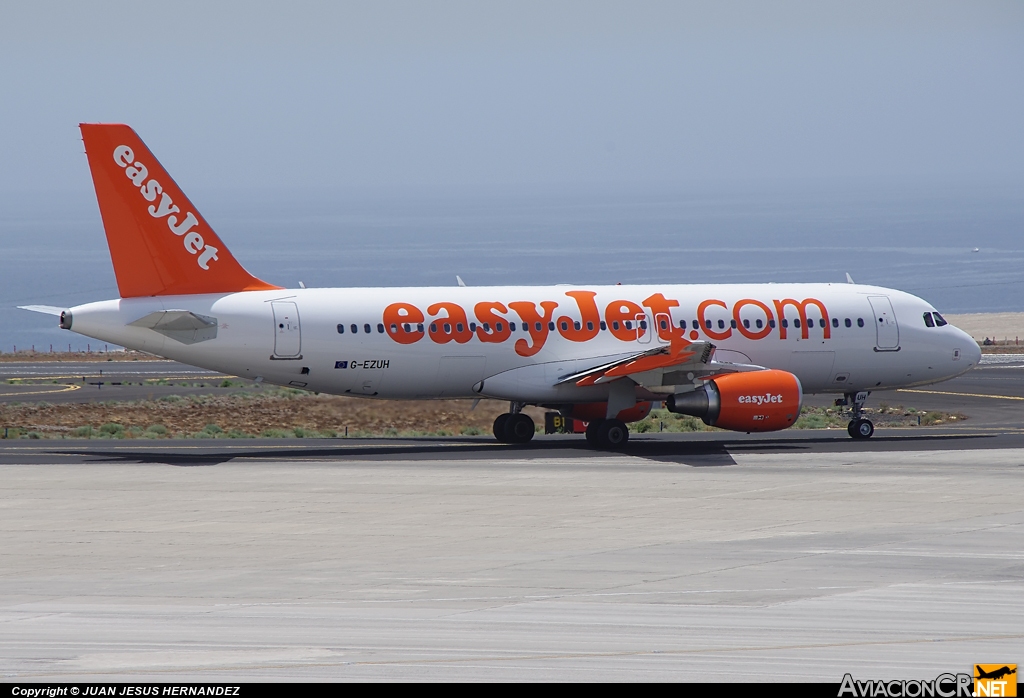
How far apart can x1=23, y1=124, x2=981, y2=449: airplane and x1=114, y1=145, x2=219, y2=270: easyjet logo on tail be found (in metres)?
0.04

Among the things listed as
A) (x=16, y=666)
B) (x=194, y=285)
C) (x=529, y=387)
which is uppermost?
(x=194, y=285)

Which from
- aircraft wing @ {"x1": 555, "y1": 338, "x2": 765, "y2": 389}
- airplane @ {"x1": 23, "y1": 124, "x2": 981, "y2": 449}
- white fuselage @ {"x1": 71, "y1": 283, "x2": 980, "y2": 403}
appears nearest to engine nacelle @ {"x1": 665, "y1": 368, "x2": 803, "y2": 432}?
airplane @ {"x1": 23, "y1": 124, "x2": 981, "y2": 449}

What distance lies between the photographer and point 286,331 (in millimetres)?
37625

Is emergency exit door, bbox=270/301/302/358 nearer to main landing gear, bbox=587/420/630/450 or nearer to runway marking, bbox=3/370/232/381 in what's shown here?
main landing gear, bbox=587/420/630/450

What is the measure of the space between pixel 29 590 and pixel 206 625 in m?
4.37

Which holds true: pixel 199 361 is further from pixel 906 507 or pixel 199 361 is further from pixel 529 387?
pixel 906 507

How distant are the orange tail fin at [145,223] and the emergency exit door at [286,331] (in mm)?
1837

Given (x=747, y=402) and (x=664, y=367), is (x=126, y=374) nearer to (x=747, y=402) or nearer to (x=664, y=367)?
(x=664, y=367)

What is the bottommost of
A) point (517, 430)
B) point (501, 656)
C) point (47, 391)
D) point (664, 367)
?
point (501, 656)

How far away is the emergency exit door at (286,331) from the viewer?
37.5 metres

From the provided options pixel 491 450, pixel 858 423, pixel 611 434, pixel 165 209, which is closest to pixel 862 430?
pixel 858 423

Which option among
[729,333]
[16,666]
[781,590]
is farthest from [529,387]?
[16,666]

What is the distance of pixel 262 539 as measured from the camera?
25.3 m

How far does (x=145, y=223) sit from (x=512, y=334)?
10830 mm
